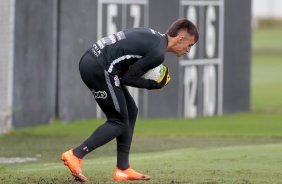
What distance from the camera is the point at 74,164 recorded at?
8.83 metres

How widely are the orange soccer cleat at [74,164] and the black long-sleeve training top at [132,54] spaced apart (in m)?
0.90

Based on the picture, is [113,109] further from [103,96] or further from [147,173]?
[147,173]

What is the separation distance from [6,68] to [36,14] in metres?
1.41

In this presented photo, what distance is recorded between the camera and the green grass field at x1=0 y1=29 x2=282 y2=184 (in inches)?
377

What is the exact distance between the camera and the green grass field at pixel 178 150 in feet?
31.4

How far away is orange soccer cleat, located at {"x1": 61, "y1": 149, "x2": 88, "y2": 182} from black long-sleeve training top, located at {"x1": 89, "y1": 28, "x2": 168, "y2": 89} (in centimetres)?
90

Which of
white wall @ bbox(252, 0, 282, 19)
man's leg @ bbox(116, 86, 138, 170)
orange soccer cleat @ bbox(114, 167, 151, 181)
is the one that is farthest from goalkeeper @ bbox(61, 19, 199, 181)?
white wall @ bbox(252, 0, 282, 19)

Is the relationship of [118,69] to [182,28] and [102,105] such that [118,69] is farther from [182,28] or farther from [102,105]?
[182,28]

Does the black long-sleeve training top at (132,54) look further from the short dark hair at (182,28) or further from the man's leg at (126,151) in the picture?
the man's leg at (126,151)

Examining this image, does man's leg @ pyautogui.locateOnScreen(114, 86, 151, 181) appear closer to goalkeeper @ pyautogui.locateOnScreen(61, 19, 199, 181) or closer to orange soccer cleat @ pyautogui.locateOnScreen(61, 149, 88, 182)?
goalkeeper @ pyautogui.locateOnScreen(61, 19, 199, 181)

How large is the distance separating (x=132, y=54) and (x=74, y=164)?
4.04 ft

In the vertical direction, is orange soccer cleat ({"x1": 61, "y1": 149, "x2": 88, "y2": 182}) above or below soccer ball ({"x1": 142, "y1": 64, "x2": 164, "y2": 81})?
below

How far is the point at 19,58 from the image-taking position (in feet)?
54.1

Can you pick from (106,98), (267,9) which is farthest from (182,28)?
(267,9)
